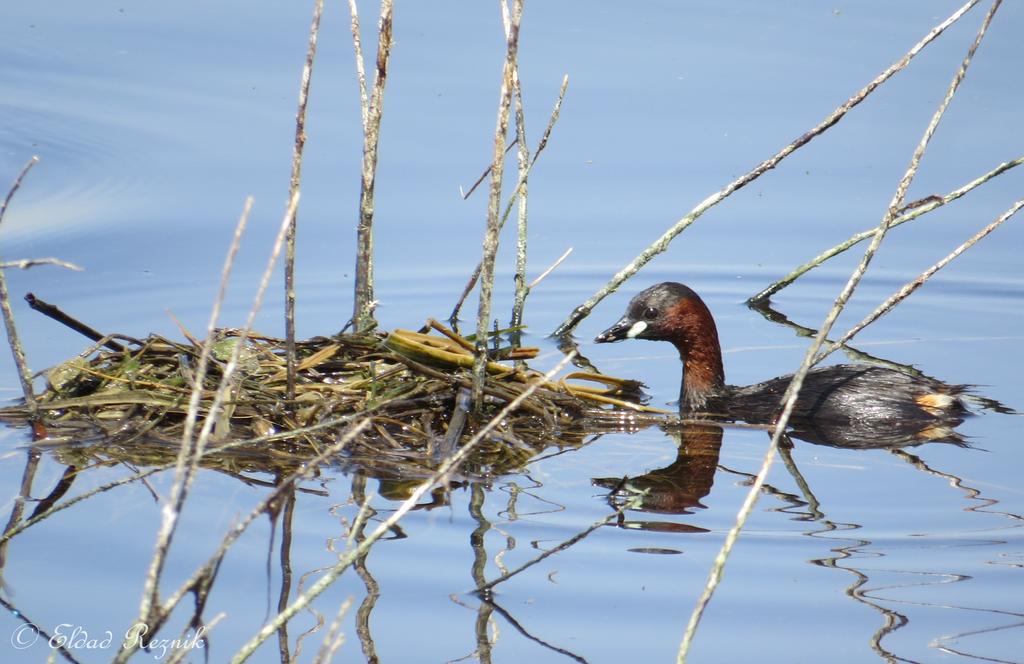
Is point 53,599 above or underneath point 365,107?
underneath

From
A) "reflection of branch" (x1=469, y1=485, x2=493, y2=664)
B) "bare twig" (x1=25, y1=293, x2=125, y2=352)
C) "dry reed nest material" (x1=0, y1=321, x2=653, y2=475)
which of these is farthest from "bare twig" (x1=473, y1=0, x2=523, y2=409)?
"bare twig" (x1=25, y1=293, x2=125, y2=352)

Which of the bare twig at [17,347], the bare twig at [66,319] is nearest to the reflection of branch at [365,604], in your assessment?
the bare twig at [17,347]

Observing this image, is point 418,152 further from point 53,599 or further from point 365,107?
point 53,599

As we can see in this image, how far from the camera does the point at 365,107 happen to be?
19.7ft

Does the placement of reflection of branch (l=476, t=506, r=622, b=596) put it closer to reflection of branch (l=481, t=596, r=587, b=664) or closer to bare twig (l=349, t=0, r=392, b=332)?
reflection of branch (l=481, t=596, r=587, b=664)

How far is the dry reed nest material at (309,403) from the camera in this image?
17.9ft

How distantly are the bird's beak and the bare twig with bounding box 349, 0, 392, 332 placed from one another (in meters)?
1.14

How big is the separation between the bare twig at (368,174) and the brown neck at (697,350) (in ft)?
4.69

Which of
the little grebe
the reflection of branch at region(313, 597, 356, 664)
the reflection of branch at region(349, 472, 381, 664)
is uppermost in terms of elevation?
the little grebe

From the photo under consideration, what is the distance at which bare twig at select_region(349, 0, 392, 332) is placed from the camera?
5.74m

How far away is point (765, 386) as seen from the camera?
6.45 metres

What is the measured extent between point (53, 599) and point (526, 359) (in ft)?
8.77

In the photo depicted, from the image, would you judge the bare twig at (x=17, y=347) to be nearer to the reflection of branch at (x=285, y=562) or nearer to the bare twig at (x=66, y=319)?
the bare twig at (x=66, y=319)

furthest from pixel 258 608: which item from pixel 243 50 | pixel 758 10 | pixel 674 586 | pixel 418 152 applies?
pixel 758 10
